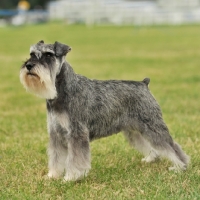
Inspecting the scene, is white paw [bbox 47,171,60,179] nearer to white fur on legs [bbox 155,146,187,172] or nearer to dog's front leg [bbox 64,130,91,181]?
dog's front leg [bbox 64,130,91,181]

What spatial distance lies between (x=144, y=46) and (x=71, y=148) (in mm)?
23148

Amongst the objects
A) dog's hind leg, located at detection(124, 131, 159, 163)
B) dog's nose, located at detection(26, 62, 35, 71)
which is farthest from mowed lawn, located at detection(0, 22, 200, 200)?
dog's nose, located at detection(26, 62, 35, 71)

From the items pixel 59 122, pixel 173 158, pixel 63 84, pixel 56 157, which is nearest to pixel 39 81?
pixel 63 84

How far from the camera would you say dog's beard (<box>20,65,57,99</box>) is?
6.05m

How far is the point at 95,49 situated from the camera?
92.4ft

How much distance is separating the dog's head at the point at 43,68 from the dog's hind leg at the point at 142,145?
5.25 feet

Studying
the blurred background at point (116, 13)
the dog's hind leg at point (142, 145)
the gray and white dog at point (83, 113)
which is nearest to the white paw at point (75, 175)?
the gray and white dog at point (83, 113)

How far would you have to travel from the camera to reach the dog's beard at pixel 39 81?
238 inches

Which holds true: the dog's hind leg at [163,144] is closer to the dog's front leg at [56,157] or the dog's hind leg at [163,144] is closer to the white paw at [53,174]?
the dog's front leg at [56,157]

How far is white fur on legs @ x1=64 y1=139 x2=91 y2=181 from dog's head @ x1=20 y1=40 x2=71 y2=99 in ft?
2.28

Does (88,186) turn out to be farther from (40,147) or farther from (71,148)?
(40,147)

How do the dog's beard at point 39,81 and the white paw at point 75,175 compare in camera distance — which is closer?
the dog's beard at point 39,81

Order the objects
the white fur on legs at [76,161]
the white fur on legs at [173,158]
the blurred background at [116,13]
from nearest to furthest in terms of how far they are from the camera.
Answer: the white fur on legs at [76,161] → the white fur on legs at [173,158] → the blurred background at [116,13]

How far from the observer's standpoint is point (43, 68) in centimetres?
608
